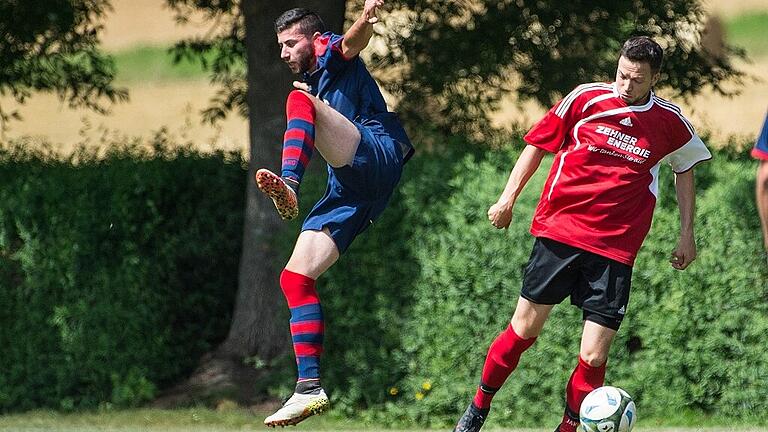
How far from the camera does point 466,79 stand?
12.5 m

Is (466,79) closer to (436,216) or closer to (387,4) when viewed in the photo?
(387,4)

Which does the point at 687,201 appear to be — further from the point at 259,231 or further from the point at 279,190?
the point at 259,231

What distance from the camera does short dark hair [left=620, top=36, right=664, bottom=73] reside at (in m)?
6.84

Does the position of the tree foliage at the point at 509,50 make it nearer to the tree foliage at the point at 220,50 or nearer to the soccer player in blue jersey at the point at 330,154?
the tree foliage at the point at 220,50

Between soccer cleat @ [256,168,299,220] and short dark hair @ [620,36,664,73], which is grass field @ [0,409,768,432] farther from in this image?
soccer cleat @ [256,168,299,220]

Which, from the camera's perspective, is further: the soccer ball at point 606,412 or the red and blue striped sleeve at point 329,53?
the red and blue striped sleeve at point 329,53

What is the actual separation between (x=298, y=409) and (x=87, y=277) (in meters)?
4.90

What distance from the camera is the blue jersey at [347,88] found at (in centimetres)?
733

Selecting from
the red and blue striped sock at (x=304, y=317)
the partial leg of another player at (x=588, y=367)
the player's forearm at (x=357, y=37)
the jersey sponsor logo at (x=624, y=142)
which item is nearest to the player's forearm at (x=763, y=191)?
the jersey sponsor logo at (x=624, y=142)

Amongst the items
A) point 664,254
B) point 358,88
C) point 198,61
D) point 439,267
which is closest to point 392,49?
point 198,61

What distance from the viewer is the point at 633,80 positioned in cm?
692

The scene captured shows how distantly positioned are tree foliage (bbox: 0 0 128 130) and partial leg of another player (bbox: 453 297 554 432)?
610 cm

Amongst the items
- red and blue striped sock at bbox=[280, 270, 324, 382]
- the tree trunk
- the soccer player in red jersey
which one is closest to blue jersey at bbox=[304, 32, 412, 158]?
the soccer player in red jersey

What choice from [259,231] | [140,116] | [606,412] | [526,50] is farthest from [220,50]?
[140,116]
